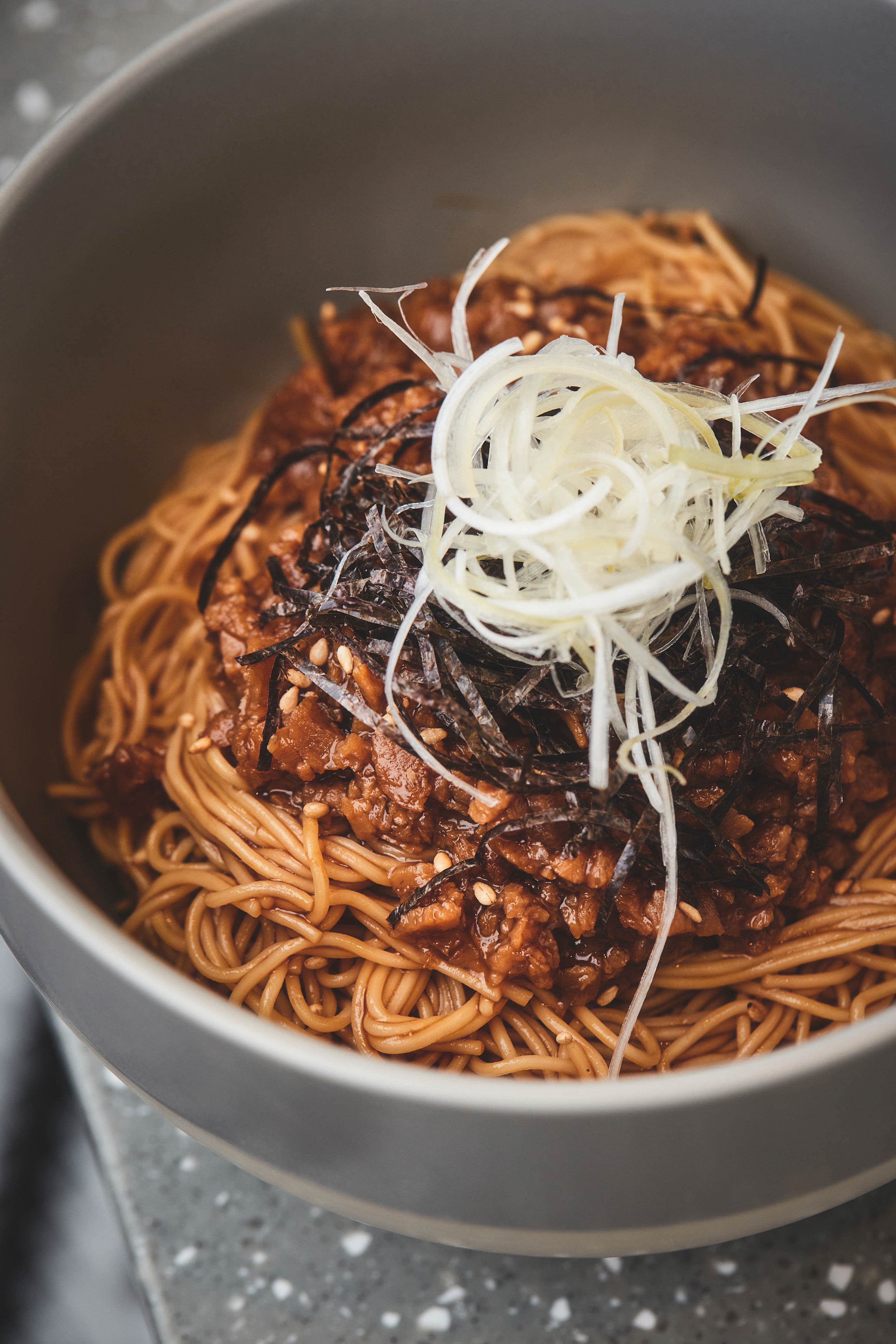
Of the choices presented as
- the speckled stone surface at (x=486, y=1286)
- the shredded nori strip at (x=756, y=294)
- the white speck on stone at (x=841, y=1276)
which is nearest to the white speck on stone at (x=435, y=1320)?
the speckled stone surface at (x=486, y=1286)

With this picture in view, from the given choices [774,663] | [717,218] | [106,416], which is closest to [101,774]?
[106,416]

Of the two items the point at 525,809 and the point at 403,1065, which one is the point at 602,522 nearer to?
the point at 525,809

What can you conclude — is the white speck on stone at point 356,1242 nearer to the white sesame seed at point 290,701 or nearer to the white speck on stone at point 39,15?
the white sesame seed at point 290,701

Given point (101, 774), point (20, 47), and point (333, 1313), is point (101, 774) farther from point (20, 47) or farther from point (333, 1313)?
point (20, 47)

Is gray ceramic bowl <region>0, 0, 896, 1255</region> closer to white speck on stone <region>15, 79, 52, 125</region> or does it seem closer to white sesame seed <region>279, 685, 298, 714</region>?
white sesame seed <region>279, 685, 298, 714</region>

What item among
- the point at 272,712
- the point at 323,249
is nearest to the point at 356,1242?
the point at 272,712

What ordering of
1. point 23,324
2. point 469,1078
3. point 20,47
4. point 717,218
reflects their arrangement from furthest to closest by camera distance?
point 20,47 < point 717,218 < point 23,324 < point 469,1078
